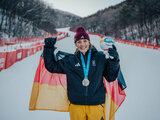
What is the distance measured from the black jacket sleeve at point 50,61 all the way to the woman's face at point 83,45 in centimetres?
43

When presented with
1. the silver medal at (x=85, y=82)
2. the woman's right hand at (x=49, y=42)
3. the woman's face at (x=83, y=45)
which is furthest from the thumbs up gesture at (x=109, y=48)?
the woman's right hand at (x=49, y=42)

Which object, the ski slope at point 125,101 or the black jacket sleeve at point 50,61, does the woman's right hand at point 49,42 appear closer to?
the black jacket sleeve at point 50,61

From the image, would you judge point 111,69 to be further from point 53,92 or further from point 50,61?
point 53,92

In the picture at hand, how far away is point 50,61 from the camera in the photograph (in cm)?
188

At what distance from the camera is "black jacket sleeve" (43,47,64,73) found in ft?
6.03

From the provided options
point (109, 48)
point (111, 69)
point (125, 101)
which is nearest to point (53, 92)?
point (111, 69)

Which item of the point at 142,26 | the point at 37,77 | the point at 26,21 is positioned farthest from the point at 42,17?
the point at 37,77

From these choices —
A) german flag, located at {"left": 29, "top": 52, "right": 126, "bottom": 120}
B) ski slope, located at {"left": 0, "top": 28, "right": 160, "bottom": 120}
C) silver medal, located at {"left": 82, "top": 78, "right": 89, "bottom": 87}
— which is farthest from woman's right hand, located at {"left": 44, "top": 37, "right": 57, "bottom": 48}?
ski slope, located at {"left": 0, "top": 28, "right": 160, "bottom": 120}

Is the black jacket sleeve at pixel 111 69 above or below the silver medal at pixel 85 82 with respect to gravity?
above

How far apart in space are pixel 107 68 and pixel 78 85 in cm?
53

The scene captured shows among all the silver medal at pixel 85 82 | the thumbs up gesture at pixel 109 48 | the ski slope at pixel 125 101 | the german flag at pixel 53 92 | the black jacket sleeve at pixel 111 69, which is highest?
the thumbs up gesture at pixel 109 48

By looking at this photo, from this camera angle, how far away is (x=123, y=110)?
12.2 feet

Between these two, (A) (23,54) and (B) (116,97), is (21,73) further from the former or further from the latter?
(B) (116,97)

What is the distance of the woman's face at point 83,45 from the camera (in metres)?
1.84
